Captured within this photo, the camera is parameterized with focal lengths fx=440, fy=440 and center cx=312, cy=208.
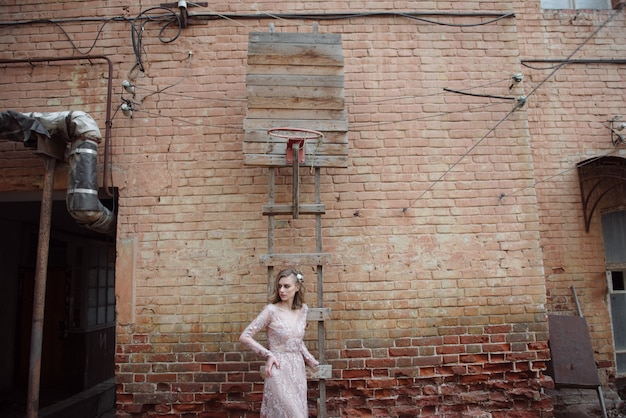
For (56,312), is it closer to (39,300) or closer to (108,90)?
(39,300)

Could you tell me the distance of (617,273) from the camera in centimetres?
518

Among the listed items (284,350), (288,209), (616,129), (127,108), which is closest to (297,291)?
(284,350)

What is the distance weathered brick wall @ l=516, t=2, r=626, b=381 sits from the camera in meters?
4.97

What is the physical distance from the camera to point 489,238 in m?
4.18

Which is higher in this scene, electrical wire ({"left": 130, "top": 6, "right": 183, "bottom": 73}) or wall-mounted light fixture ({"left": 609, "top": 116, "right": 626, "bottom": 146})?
electrical wire ({"left": 130, "top": 6, "right": 183, "bottom": 73})

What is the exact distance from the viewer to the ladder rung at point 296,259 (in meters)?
3.57

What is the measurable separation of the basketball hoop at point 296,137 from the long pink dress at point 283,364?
4.15 feet

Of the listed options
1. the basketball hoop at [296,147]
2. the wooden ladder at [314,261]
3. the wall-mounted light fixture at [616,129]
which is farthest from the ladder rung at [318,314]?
the wall-mounted light fixture at [616,129]

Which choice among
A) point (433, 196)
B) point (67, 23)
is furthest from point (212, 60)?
point (433, 196)

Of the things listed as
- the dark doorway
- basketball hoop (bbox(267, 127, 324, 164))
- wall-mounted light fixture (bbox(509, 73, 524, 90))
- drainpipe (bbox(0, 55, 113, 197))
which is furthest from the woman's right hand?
the dark doorway

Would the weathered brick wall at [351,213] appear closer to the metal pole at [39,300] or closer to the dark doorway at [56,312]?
the metal pole at [39,300]

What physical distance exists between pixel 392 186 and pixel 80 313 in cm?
625

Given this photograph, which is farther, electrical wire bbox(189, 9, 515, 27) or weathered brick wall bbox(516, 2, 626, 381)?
weathered brick wall bbox(516, 2, 626, 381)

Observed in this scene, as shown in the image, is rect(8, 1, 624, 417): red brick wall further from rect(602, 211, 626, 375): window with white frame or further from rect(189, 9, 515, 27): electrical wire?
rect(602, 211, 626, 375): window with white frame
